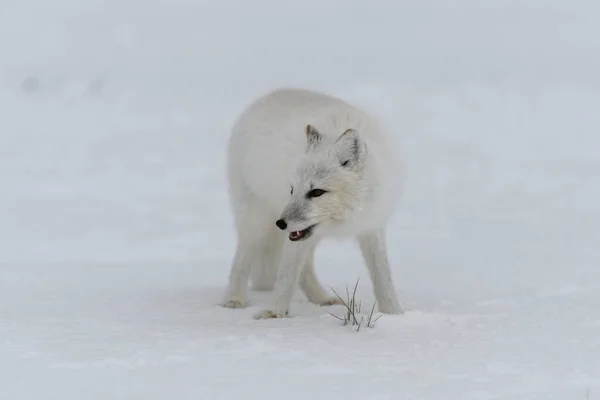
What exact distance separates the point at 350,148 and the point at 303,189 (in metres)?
0.37

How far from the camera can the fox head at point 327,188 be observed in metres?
4.45

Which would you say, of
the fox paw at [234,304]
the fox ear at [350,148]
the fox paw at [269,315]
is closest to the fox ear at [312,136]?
the fox ear at [350,148]

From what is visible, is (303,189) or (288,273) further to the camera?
(288,273)

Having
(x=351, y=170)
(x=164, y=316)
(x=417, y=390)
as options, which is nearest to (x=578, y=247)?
(x=351, y=170)

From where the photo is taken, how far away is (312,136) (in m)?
4.69

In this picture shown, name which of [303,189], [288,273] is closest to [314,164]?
[303,189]

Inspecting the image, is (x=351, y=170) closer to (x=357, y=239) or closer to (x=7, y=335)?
(x=357, y=239)

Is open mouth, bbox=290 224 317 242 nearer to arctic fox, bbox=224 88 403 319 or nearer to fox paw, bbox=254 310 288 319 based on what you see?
arctic fox, bbox=224 88 403 319

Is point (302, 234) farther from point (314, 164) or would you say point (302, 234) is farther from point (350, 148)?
point (350, 148)

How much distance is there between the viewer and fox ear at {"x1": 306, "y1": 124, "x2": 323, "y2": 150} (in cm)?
468

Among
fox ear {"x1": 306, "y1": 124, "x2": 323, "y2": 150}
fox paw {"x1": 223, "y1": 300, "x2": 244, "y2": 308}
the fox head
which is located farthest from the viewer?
fox paw {"x1": 223, "y1": 300, "x2": 244, "y2": 308}

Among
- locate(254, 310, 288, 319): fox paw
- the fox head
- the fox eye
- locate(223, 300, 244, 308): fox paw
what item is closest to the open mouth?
the fox head

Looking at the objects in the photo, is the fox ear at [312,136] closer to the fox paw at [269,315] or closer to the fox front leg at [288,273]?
the fox front leg at [288,273]

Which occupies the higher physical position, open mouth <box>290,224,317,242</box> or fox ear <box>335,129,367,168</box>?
fox ear <box>335,129,367,168</box>
